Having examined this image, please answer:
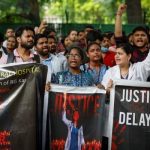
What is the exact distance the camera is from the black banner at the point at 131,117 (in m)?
6.36

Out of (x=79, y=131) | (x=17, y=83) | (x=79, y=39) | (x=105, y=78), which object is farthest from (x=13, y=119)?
(x=79, y=39)

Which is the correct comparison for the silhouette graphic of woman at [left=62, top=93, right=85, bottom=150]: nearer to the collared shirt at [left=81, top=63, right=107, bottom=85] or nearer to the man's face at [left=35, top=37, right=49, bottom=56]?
the collared shirt at [left=81, top=63, right=107, bottom=85]

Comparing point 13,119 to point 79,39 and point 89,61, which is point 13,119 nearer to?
point 89,61

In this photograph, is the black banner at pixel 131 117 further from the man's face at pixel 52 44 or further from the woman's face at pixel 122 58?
the man's face at pixel 52 44

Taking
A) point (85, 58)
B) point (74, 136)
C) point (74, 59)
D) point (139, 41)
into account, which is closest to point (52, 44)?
point (85, 58)

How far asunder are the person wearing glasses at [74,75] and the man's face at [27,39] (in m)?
0.91

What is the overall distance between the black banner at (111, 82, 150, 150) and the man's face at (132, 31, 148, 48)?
1.96 metres

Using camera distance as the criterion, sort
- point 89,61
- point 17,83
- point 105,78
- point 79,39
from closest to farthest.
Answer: point 17,83
point 105,78
point 89,61
point 79,39

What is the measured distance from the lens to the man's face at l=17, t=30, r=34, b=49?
307 inches

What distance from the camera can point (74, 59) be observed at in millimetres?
7090

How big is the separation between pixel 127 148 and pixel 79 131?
66 cm

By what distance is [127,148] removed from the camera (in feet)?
21.0

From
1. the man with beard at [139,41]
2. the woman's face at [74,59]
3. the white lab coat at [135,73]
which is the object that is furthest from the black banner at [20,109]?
the man with beard at [139,41]

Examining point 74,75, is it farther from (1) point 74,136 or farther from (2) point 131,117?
(2) point 131,117
